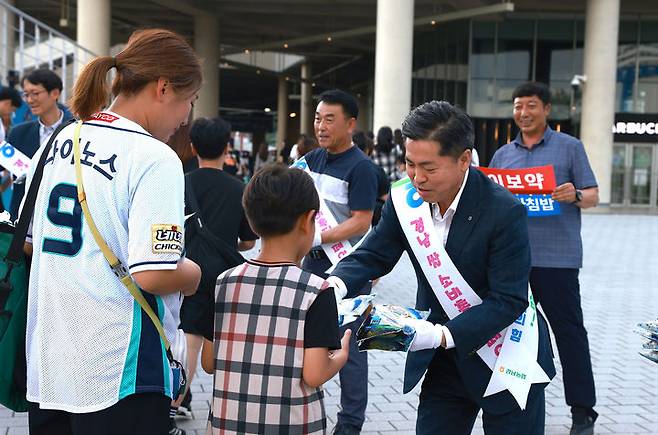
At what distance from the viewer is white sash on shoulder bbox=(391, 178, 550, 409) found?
Answer: 9.30ft

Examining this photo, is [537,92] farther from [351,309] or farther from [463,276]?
[351,309]

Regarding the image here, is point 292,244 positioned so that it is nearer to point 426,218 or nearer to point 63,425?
point 426,218

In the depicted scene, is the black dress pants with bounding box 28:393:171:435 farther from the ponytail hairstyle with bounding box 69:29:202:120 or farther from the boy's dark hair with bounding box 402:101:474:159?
the boy's dark hair with bounding box 402:101:474:159

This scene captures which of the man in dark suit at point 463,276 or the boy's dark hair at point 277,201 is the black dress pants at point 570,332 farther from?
the boy's dark hair at point 277,201

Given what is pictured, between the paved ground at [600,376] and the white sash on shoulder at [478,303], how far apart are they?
2073 millimetres

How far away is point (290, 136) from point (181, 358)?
53.9 meters

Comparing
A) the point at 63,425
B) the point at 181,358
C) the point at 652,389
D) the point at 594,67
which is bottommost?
the point at 652,389

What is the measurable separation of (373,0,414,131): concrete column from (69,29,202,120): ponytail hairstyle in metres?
19.5

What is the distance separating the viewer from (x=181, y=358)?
2441 millimetres

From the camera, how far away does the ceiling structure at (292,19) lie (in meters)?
29.0

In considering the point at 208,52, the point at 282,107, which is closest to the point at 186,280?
the point at 208,52

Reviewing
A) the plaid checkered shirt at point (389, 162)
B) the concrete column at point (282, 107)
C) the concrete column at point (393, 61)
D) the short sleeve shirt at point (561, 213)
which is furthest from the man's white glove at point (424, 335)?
the concrete column at point (282, 107)

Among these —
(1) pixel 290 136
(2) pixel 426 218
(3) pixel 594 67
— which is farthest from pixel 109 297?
(1) pixel 290 136

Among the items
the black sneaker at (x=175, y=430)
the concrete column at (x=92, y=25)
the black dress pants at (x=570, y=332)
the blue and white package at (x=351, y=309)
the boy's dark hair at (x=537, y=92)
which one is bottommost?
the black sneaker at (x=175, y=430)
